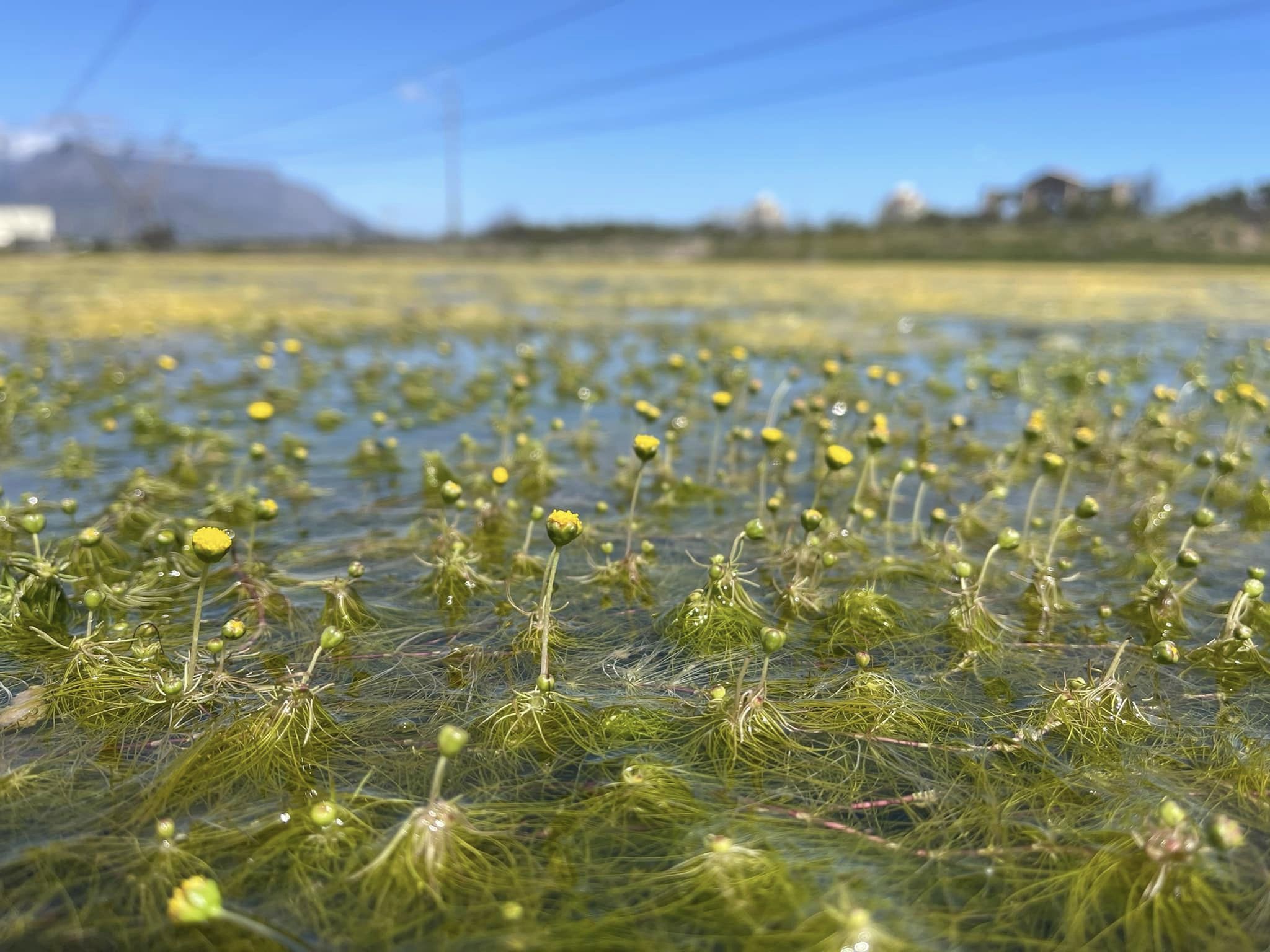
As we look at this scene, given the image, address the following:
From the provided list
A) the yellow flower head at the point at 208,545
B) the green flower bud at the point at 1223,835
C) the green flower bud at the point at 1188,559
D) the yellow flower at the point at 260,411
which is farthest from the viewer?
the yellow flower at the point at 260,411

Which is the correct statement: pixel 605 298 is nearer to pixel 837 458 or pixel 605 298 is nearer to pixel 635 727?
pixel 837 458

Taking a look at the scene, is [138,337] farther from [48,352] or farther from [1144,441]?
[1144,441]

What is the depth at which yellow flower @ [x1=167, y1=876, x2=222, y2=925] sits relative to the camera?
1.16 m

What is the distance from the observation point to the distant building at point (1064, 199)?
4262cm

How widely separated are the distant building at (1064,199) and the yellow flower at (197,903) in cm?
5137

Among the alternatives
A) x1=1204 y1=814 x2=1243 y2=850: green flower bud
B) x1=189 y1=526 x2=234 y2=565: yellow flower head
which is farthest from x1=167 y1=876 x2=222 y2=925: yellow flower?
x1=1204 y1=814 x2=1243 y2=850: green flower bud

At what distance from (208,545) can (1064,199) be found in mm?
54955

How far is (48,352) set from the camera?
7.48 m

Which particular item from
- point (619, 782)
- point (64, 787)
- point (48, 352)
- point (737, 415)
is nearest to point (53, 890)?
point (64, 787)

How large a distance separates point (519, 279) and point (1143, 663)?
2064 centimetres

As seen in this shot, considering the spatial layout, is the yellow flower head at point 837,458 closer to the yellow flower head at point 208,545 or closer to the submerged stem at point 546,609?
the submerged stem at point 546,609

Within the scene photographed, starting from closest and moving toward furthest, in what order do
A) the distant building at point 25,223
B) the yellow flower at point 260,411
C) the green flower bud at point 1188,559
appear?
the green flower bud at point 1188,559
the yellow flower at point 260,411
the distant building at point 25,223

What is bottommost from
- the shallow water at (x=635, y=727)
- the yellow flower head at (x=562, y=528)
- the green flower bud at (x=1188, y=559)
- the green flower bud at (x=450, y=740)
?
the shallow water at (x=635, y=727)

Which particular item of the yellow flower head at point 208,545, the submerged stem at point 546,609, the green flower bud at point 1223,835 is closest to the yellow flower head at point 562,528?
the submerged stem at point 546,609
